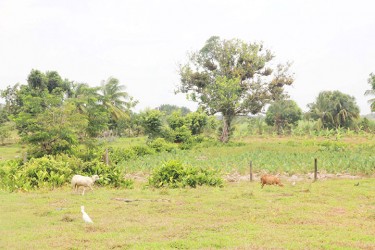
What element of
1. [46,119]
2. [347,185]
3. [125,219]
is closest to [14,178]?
[46,119]

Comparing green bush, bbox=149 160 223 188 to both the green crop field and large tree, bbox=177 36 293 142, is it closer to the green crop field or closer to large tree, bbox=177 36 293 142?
the green crop field

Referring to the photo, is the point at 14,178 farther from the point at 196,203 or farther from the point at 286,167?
the point at 286,167

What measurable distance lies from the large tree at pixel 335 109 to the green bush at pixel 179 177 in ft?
136

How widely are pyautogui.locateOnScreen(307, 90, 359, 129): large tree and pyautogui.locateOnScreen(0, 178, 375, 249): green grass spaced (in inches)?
Answer: 1676

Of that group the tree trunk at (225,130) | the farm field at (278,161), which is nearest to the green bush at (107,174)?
the farm field at (278,161)

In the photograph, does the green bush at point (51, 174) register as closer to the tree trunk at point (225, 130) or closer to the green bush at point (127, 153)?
the green bush at point (127, 153)

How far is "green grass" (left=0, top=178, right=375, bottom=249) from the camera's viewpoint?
27.0ft

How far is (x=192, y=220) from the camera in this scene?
1045 centimetres

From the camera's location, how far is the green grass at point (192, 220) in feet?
27.0

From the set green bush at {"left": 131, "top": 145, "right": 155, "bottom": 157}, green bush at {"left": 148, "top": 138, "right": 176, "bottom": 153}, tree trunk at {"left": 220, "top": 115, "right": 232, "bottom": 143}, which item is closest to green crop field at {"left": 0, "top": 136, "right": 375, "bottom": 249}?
green bush at {"left": 131, "top": 145, "right": 155, "bottom": 157}

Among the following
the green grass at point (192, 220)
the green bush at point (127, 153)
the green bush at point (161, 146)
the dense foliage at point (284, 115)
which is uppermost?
the dense foliage at point (284, 115)

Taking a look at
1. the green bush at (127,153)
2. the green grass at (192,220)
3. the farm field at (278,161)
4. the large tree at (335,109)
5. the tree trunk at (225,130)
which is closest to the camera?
the green grass at (192,220)

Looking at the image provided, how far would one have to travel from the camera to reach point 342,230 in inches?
360

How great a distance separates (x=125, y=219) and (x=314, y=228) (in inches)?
190
